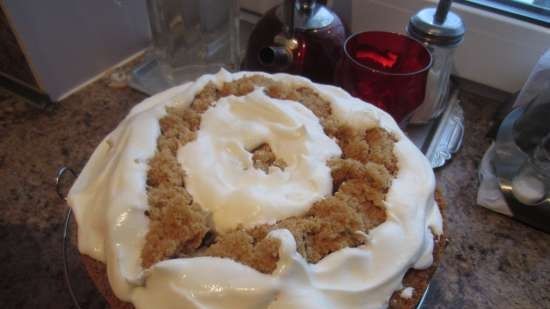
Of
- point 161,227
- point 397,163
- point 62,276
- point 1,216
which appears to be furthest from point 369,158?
point 1,216

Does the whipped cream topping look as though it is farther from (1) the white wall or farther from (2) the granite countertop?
(1) the white wall

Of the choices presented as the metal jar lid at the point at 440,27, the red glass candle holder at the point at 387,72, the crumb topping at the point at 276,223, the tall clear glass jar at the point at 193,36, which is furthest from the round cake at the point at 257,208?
the tall clear glass jar at the point at 193,36

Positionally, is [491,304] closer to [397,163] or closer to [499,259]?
[499,259]

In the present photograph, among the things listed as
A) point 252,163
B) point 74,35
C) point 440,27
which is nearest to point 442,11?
point 440,27

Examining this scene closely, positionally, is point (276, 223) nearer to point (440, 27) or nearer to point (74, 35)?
point (440, 27)

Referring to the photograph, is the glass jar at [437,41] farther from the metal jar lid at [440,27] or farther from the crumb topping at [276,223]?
the crumb topping at [276,223]

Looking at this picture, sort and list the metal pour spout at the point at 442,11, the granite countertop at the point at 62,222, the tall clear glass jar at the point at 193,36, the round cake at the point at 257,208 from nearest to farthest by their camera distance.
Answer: the round cake at the point at 257,208 → the granite countertop at the point at 62,222 → the metal pour spout at the point at 442,11 → the tall clear glass jar at the point at 193,36
